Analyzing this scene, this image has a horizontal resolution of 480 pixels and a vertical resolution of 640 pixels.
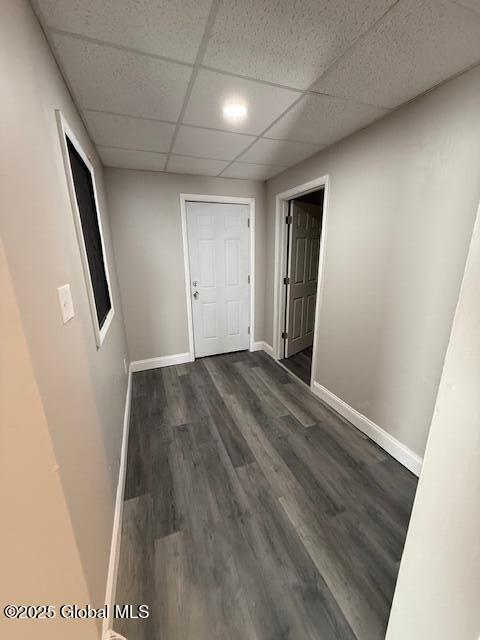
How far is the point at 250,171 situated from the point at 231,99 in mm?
1386

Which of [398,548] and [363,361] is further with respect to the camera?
[363,361]

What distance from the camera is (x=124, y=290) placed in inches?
113

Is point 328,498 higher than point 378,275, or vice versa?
point 378,275

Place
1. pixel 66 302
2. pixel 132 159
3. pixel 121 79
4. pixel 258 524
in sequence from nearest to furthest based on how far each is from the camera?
pixel 66 302 < pixel 121 79 < pixel 258 524 < pixel 132 159

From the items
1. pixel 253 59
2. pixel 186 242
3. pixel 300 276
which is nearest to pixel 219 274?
pixel 186 242

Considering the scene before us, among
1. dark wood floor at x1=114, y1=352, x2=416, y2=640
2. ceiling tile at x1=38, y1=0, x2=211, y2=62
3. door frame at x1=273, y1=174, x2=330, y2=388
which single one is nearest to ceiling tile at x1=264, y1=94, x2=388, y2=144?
door frame at x1=273, y1=174, x2=330, y2=388

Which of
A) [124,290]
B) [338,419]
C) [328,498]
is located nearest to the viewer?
[328,498]

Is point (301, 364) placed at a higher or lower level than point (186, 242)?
lower

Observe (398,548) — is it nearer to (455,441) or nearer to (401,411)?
(401,411)

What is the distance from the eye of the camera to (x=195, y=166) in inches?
102

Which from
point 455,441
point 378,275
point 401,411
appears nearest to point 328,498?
point 401,411

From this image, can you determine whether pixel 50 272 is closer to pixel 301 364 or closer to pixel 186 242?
pixel 186 242

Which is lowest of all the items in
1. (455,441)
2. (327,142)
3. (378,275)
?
(455,441)

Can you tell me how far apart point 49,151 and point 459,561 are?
178cm
